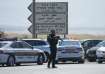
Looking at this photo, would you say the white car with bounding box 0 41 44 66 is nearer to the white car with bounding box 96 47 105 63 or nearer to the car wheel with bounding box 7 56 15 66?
the car wheel with bounding box 7 56 15 66

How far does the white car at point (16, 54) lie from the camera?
106ft

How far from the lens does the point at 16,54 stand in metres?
33.2

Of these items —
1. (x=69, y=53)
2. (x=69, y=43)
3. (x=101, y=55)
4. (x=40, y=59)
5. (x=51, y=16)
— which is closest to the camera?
(x=40, y=59)

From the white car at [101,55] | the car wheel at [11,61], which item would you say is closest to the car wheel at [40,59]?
the car wheel at [11,61]

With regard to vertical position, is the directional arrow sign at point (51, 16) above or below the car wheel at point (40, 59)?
above

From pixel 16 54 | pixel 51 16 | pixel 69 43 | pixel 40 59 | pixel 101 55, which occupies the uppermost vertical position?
pixel 51 16

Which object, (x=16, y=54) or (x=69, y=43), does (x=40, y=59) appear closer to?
(x=16, y=54)

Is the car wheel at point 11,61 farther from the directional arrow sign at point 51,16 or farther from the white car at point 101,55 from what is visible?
the directional arrow sign at point 51,16

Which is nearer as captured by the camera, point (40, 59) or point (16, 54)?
point (16, 54)

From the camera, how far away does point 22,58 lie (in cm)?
3359

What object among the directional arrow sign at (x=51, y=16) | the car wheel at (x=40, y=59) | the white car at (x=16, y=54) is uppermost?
the directional arrow sign at (x=51, y=16)

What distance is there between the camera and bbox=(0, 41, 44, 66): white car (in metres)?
32.4

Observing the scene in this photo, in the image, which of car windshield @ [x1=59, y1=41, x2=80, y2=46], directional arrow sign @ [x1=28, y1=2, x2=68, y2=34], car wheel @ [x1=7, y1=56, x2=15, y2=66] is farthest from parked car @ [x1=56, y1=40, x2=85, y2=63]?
directional arrow sign @ [x1=28, y1=2, x2=68, y2=34]

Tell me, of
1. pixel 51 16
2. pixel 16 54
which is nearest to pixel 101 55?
pixel 16 54
